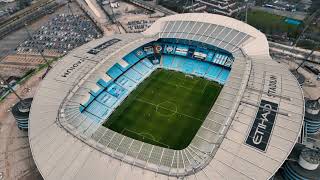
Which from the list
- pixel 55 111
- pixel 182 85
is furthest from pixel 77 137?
pixel 182 85

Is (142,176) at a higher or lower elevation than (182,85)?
higher

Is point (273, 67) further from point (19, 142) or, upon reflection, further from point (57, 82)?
point (19, 142)

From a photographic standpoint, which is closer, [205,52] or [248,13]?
[205,52]

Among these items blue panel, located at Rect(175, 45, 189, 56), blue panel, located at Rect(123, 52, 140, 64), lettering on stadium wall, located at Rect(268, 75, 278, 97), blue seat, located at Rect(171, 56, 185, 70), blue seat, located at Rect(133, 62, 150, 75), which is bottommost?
blue seat, located at Rect(171, 56, 185, 70)

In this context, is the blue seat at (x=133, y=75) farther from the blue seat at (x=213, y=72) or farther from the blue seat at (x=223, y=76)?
the blue seat at (x=223, y=76)

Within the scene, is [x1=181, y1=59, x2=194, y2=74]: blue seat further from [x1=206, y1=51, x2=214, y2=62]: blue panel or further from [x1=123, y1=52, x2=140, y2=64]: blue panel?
[x1=123, y1=52, x2=140, y2=64]: blue panel

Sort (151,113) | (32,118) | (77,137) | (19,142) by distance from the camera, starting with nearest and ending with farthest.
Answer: (77,137) → (32,118) → (19,142) → (151,113)

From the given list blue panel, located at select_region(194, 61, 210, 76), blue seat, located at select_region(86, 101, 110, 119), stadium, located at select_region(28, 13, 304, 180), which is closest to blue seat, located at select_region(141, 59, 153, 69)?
stadium, located at select_region(28, 13, 304, 180)
